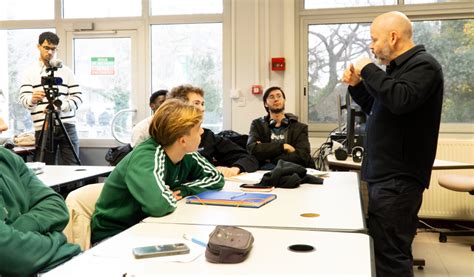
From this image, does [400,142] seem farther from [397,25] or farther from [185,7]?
[185,7]

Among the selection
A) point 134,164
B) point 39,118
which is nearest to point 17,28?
Answer: point 39,118

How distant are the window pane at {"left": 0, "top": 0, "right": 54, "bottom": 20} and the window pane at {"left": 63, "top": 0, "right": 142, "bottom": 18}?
20 cm


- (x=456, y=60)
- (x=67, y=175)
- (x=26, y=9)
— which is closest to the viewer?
(x=67, y=175)

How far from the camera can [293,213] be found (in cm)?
161

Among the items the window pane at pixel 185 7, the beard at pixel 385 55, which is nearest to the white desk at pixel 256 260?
the beard at pixel 385 55

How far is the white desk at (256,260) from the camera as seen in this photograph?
3.40 ft

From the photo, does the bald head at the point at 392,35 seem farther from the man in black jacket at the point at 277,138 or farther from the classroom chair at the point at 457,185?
the classroom chair at the point at 457,185

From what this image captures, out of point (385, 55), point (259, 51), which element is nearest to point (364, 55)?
point (259, 51)

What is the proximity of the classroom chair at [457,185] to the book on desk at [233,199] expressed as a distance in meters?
2.24

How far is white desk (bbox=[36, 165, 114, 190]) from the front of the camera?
240 centimetres

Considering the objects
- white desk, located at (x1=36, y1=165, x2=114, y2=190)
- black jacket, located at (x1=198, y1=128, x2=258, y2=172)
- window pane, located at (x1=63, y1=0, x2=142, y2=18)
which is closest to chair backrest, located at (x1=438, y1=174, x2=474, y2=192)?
black jacket, located at (x1=198, y1=128, x2=258, y2=172)

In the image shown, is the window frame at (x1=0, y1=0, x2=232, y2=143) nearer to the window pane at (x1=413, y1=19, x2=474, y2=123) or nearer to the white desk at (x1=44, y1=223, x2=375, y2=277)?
the window pane at (x1=413, y1=19, x2=474, y2=123)

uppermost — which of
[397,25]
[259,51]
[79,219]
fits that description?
[259,51]

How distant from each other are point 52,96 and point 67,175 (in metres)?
1.34
